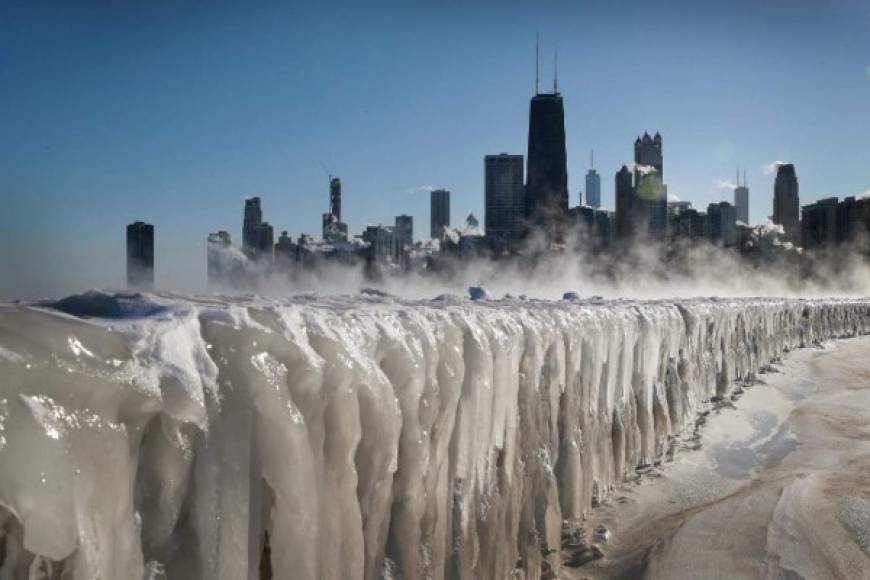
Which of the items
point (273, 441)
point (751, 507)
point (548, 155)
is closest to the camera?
point (273, 441)

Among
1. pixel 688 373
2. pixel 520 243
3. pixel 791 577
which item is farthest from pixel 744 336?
pixel 520 243

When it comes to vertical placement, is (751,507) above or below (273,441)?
below

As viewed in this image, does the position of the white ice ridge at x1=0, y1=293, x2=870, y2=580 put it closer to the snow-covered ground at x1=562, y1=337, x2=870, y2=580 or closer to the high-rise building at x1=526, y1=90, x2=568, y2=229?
the snow-covered ground at x1=562, y1=337, x2=870, y2=580

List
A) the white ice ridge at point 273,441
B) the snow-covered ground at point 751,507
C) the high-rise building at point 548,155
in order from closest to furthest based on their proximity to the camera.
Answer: the white ice ridge at point 273,441 < the snow-covered ground at point 751,507 < the high-rise building at point 548,155

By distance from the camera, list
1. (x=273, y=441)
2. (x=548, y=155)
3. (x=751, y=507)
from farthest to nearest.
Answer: (x=548, y=155)
(x=751, y=507)
(x=273, y=441)

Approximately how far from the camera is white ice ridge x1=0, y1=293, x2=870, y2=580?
1.59 metres

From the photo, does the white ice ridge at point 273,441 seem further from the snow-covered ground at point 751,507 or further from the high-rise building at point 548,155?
the high-rise building at point 548,155

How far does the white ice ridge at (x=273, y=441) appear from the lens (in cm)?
159

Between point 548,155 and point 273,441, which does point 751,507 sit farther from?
point 548,155

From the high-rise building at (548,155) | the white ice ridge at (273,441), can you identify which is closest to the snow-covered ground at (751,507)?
the white ice ridge at (273,441)

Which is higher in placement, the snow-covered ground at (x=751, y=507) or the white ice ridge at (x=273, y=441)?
the white ice ridge at (x=273, y=441)

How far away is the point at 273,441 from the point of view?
222 centimetres

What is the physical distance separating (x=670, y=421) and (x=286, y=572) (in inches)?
268

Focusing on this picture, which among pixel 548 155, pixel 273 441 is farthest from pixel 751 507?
pixel 548 155
